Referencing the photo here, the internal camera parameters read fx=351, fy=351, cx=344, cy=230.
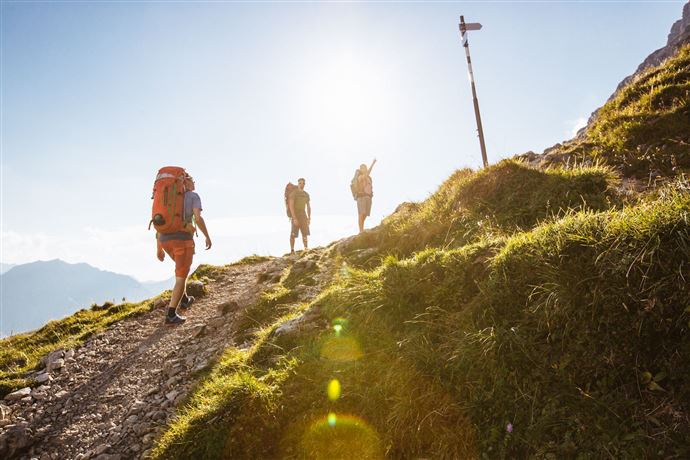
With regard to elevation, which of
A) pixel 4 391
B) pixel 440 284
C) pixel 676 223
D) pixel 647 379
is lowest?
pixel 4 391

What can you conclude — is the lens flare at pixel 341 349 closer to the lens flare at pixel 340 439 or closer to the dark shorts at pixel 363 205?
the lens flare at pixel 340 439

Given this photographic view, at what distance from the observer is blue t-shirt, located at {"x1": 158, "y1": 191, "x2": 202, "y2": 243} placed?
891 cm

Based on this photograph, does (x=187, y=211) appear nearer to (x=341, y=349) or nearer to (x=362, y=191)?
(x=341, y=349)

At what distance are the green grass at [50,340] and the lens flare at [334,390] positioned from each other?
25.3ft

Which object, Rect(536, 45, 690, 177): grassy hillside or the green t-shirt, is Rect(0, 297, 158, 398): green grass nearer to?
the green t-shirt

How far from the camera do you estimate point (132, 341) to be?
941 cm

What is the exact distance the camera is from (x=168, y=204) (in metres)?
8.74

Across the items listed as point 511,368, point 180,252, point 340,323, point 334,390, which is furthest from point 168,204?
point 511,368

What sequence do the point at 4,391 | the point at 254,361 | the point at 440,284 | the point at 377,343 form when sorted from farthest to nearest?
1. the point at 4,391
2. the point at 254,361
3. the point at 440,284
4. the point at 377,343

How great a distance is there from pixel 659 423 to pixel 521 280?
1737 mm

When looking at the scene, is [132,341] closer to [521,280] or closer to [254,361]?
[254,361]

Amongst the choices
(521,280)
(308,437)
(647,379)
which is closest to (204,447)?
(308,437)

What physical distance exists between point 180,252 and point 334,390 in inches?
254

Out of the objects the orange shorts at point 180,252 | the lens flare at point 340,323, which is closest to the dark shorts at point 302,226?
the orange shorts at point 180,252
